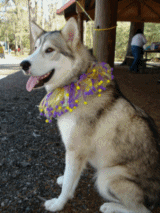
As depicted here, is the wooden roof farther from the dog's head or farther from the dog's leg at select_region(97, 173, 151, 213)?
the dog's leg at select_region(97, 173, 151, 213)

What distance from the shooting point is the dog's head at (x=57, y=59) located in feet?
5.74

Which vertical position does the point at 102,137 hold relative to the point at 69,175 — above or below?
above

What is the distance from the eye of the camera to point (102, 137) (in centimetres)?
174

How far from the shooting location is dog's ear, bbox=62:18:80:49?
181 cm

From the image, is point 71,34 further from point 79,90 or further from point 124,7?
point 124,7

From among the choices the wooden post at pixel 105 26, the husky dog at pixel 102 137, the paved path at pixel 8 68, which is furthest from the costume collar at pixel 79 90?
the paved path at pixel 8 68

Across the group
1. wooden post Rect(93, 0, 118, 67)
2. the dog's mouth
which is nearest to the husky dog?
the dog's mouth

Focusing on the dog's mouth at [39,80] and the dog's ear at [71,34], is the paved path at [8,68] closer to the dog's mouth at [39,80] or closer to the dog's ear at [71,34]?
the dog's mouth at [39,80]

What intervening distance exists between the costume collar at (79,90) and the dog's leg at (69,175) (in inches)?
17.3

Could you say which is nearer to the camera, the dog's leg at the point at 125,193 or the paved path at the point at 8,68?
the dog's leg at the point at 125,193

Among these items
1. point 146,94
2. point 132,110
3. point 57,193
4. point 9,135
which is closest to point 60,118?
point 132,110

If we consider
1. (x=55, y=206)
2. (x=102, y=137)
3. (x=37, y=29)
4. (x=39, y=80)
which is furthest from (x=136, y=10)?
(x=55, y=206)

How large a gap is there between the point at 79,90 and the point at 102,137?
515 mm

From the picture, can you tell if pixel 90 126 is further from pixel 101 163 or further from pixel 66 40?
pixel 66 40
